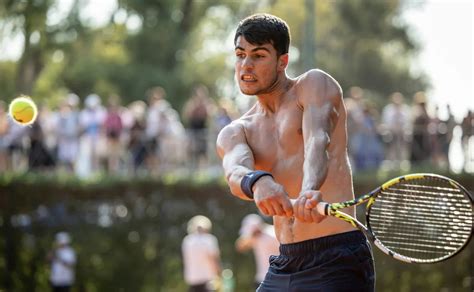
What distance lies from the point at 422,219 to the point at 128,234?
15.9 meters

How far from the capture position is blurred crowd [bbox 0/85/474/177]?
762 inches

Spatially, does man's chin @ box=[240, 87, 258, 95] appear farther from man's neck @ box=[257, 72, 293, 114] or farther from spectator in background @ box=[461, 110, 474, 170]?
spectator in background @ box=[461, 110, 474, 170]

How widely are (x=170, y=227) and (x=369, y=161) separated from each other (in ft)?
14.4

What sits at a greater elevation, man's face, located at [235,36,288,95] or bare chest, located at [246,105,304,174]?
man's face, located at [235,36,288,95]

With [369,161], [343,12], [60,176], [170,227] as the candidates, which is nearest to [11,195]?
[60,176]

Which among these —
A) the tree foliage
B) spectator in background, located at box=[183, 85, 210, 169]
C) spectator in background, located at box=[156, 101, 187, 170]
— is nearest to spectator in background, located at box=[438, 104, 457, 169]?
spectator in background, located at box=[183, 85, 210, 169]

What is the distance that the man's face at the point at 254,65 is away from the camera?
6.54 m

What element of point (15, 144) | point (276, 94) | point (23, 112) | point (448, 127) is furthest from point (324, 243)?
point (15, 144)

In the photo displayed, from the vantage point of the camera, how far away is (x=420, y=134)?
19.3 m

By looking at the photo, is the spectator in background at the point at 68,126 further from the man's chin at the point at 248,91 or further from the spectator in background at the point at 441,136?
the man's chin at the point at 248,91

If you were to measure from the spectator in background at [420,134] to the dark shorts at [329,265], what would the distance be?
1214 cm

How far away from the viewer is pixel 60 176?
2130cm

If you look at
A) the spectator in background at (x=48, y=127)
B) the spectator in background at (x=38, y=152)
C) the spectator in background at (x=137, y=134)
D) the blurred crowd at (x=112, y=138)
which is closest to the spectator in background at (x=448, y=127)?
the blurred crowd at (x=112, y=138)

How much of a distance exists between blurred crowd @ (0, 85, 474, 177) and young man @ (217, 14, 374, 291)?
12021mm
